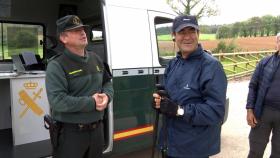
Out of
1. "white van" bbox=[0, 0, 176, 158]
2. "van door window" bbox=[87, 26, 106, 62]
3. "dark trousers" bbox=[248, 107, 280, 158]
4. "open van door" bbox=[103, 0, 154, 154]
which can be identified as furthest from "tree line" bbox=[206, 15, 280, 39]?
"dark trousers" bbox=[248, 107, 280, 158]

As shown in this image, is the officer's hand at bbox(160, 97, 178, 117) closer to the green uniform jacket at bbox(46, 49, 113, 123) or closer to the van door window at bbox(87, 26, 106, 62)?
the green uniform jacket at bbox(46, 49, 113, 123)

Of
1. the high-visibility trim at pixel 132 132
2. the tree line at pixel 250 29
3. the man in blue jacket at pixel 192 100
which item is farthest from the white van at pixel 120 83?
the tree line at pixel 250 29

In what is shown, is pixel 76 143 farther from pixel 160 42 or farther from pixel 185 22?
pixel 160 42

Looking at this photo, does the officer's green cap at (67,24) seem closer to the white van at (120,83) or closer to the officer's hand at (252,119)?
the white van at (120,83)

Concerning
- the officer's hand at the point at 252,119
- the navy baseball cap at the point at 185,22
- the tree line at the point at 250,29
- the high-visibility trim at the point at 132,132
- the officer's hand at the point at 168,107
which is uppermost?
the tree line at the point at 250,29

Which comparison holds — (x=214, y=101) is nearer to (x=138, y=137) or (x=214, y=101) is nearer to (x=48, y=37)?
(x=138, y=137)

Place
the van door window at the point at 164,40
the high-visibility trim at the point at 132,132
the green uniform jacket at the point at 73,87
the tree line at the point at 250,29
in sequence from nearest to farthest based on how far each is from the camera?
1. the green uniform jacket at the point at 73,87
2. the high-visibility trim at the point at 132,132
3. the van door window at the point at 164,40
4. the tree line at the point at 250,29

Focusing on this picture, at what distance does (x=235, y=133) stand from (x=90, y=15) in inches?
138

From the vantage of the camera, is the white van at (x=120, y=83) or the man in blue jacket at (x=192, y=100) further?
the white van at (x=120, y=83)

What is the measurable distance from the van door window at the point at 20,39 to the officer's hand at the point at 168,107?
4.37 metres

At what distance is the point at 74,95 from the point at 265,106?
2.24 m

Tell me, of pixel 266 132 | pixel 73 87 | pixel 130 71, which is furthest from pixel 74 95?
pixel 266 132

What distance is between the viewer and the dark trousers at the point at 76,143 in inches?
119

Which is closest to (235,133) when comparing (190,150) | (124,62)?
(124,62)
